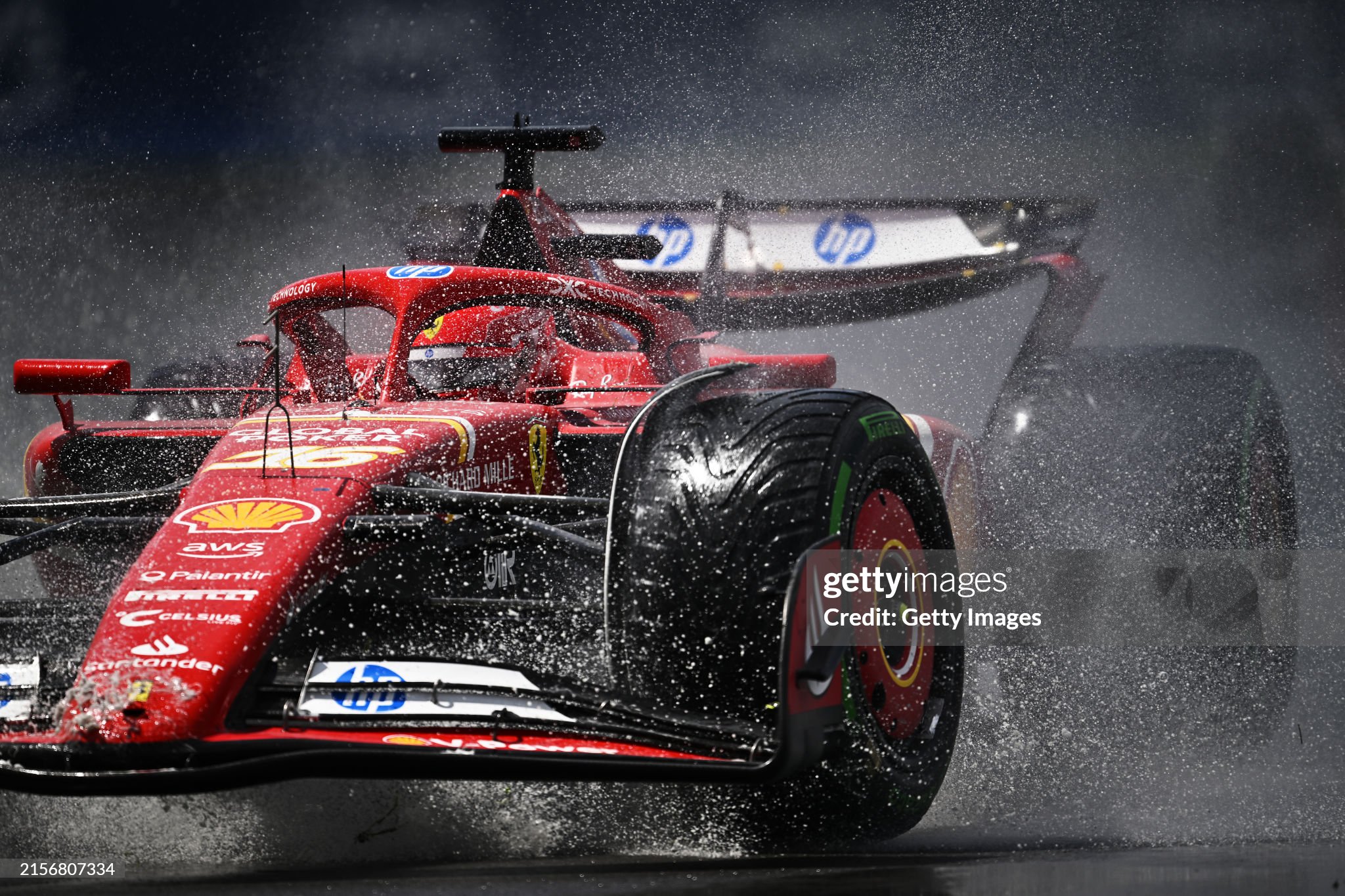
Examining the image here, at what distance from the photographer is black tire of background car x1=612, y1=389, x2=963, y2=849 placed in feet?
8.77

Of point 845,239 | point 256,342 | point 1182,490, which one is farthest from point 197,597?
point 845,239

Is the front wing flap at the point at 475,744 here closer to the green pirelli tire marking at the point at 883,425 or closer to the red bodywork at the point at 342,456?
the red bodywork at the point at 342,456

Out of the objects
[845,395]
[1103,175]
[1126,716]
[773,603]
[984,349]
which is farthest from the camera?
[984,349]

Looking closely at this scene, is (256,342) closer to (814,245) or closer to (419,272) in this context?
(419,272)

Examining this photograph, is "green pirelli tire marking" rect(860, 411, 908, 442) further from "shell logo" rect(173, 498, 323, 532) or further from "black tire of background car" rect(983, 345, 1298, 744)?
"black tire of background car" rect(983, 345, 1298, 744)

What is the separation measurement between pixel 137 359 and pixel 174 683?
369 inches

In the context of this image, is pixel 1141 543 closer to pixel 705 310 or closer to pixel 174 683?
pixel 705 310

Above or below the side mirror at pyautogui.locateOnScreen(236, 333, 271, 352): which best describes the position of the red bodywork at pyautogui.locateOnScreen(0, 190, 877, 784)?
below

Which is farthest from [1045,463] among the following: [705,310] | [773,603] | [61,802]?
[61,802]

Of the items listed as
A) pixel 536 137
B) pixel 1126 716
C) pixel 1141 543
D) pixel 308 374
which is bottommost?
pixel 1126 716

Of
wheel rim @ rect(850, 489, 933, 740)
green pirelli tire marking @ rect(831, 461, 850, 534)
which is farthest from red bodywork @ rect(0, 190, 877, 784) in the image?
wheel rim @ rect(850, 489, 933, 740)

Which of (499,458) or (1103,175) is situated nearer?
(499,458)

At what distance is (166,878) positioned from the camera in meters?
2.84

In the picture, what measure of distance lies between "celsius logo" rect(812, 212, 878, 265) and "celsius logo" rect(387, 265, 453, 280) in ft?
11.0
